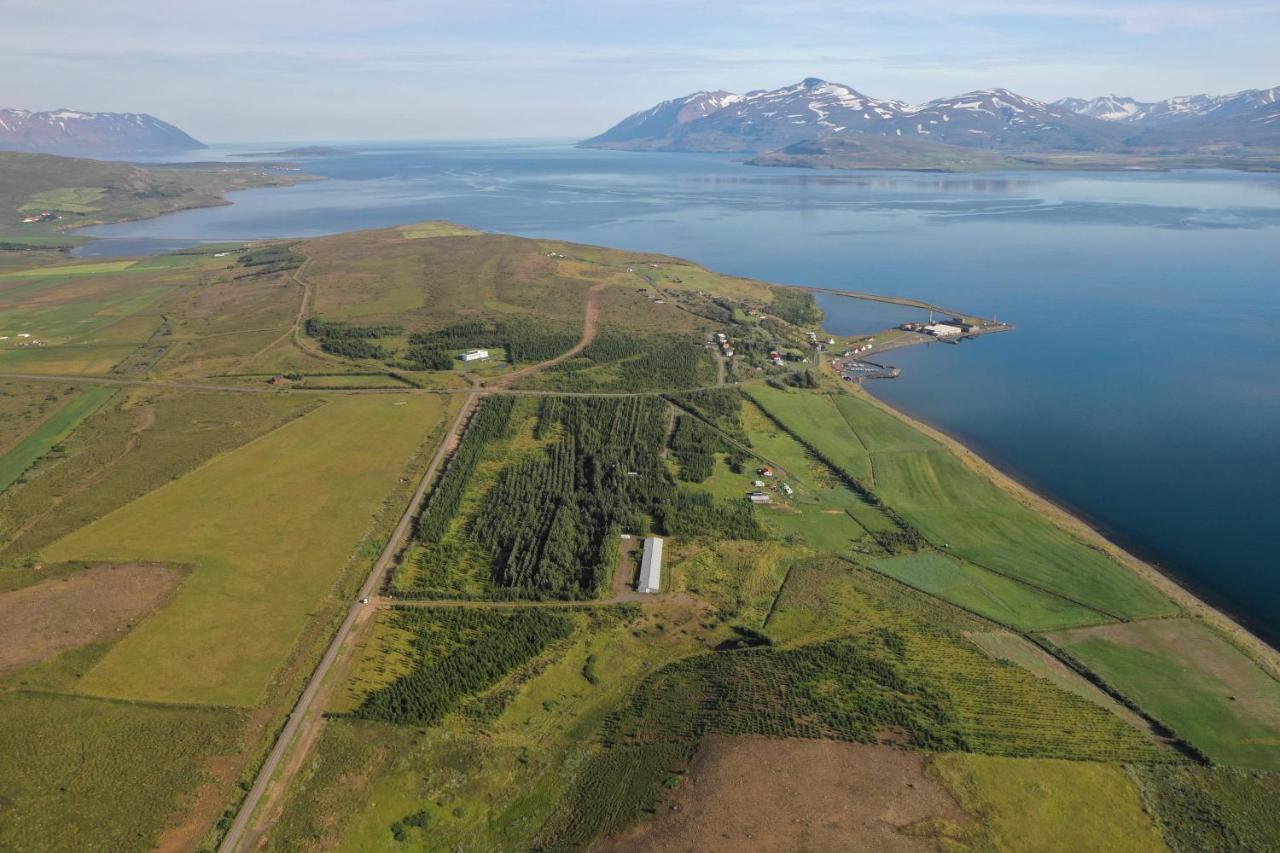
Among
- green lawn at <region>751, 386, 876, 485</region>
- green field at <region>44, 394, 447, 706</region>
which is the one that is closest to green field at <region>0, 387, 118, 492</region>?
green field at <region>44, 394, 447, 706</region>

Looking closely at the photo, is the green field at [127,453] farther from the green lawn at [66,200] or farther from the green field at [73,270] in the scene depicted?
the green lawn at [66,200]

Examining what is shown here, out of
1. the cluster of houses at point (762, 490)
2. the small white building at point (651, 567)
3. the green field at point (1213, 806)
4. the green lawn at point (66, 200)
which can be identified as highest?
the green lawn at point (66, 200)

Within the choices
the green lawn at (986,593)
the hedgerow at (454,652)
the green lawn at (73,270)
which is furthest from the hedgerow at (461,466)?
the green lawn at (73,270)

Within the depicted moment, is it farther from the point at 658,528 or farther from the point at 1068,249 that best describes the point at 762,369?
the point at 1068,249

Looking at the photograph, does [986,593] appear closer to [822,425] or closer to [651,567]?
[651,567]

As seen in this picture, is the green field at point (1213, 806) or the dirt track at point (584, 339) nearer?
the green field at point (1213, 806)

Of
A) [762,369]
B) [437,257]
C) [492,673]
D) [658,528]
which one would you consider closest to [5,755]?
[492,673]
